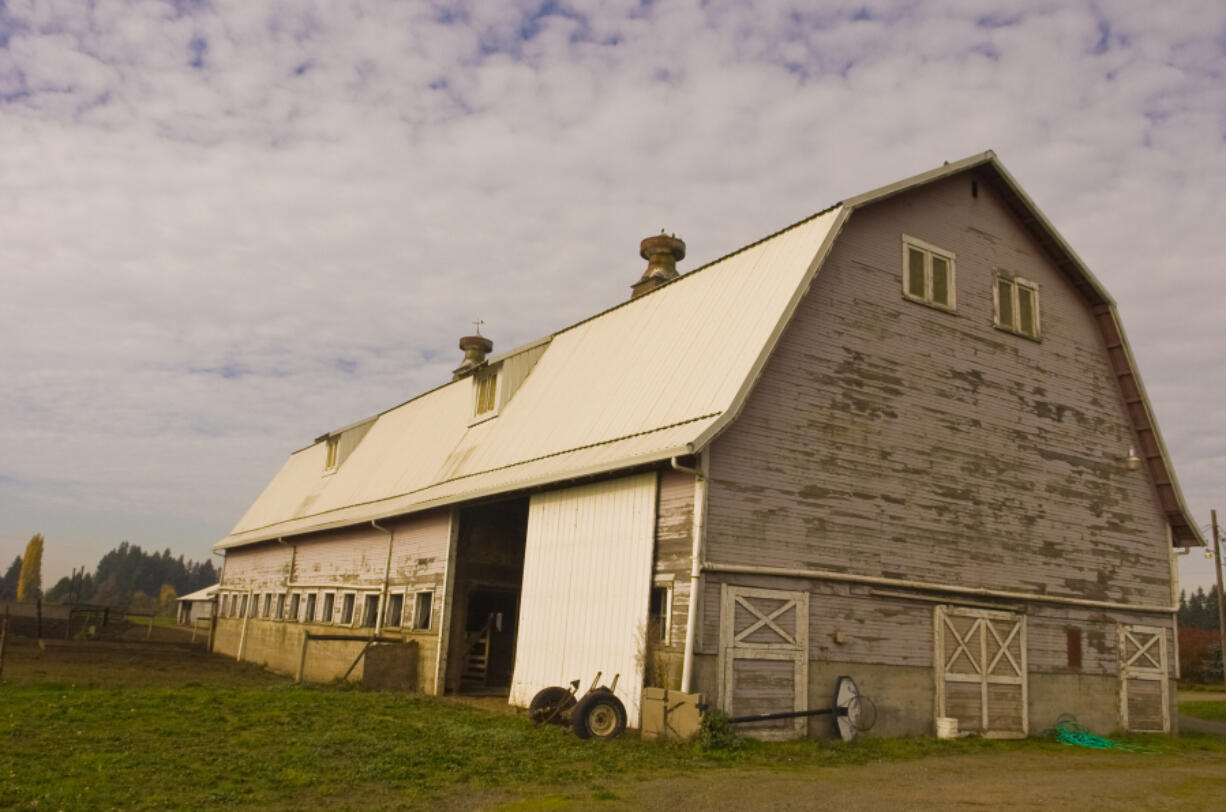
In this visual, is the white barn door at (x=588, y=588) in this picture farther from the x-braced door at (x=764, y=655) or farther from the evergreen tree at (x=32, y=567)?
the evergreen tree at (x=32, y=567)

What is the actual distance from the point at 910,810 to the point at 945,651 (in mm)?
7787

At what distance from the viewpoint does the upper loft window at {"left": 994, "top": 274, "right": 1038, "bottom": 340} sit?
789 inches

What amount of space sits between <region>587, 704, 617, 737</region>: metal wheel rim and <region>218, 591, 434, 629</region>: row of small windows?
8.61 m

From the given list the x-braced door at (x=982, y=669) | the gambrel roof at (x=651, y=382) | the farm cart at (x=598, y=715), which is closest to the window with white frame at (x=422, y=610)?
the gambrel roof at (x=651, y=382)

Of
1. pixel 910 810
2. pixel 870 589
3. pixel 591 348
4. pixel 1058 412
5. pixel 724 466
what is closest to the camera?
pixel 910 810

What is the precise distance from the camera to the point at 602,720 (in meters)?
15.3

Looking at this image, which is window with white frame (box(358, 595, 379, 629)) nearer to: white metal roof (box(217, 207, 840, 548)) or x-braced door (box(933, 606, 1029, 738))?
white metal roof (box(217, 207, 840, 548))

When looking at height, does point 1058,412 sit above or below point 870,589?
above

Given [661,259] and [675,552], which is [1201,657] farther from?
[675,552]

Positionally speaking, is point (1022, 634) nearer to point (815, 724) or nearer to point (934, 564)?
point (934, 564)

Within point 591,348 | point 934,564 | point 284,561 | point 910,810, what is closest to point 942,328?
point 934,564

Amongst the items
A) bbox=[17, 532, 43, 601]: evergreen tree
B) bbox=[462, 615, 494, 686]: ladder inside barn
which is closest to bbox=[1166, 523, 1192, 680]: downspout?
bbox=[462, 615, 494, 686]: ladder inside barn

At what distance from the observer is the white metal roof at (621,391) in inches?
656

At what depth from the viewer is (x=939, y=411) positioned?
18.6 meters
